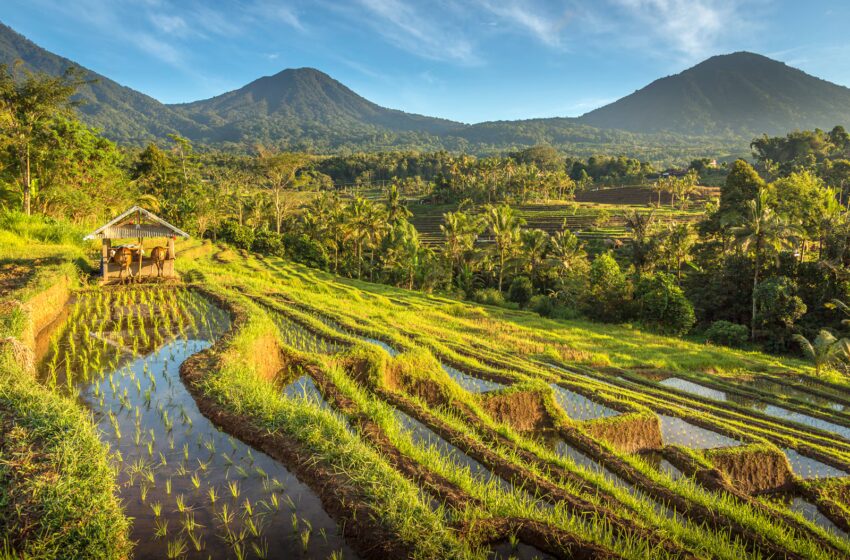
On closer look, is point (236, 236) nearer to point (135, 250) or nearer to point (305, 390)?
point (135, 250)

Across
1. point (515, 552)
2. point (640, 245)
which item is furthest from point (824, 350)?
point (515, 552)

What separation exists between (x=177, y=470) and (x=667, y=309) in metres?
28.2

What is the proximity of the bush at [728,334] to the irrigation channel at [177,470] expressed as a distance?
1054 inches

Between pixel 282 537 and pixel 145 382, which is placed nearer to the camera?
pixel 282 537

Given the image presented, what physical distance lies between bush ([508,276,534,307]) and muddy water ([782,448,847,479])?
26.4 metres

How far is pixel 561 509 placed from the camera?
17.1 ft

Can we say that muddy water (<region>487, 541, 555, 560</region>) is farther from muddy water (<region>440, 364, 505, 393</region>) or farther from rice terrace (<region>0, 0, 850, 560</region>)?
muddy water (<region>440, 364, 505, 393</region>)

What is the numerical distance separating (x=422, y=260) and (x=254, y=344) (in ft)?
103

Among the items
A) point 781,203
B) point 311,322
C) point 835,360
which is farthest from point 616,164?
point 311,322

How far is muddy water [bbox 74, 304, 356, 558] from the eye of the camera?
4.35 metres

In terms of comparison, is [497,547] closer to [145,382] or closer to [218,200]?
[145,382]

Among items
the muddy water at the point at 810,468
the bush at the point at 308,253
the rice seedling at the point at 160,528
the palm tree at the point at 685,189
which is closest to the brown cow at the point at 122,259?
the rice seedling at the point at 160,528

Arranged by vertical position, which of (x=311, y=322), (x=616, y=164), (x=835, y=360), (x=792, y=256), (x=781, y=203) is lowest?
(x=835, y=360)

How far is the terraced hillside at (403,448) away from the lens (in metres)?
4.55
